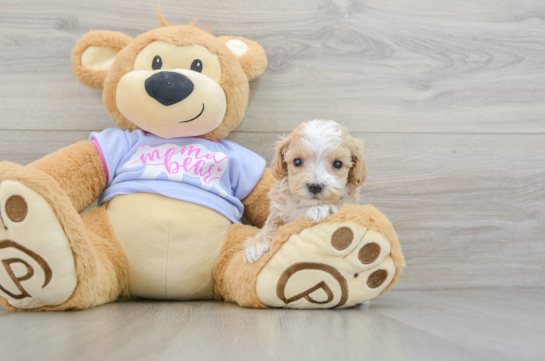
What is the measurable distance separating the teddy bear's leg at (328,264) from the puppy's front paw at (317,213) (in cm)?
1

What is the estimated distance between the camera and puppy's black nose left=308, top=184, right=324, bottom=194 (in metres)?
0.80

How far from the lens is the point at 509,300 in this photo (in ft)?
3.47

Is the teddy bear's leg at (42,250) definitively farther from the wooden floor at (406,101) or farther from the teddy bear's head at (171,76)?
the wooden floor at (406,101)

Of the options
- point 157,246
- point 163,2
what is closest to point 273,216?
point 157,246

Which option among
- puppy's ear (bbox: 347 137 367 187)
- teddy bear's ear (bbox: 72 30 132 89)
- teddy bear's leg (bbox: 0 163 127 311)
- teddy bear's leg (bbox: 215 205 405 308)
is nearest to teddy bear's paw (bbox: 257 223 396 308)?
teddy bear's leg (bbox: 215 205 405 308)

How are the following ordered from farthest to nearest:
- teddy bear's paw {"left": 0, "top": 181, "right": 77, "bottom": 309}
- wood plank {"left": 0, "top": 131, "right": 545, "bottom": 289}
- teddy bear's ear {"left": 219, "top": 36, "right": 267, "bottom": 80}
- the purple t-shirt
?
wood plank {"left": 0, "top": 131, "right": 545, "bottom": 289}
teddy bear's ear {"left": 219, "top": 36, "right": 267, "bottom": 80}
the purple t-shirt
teddy bear's paw {"left": 0, "top": 181, "right": 77, "bottom": 309}

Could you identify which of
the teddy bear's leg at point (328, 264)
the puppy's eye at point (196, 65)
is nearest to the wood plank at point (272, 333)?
the teddy bear's leg at point (328, 264)

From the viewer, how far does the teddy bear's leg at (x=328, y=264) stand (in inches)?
31.9

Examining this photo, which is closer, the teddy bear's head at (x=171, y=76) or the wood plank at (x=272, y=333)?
the wood plank at (x=272, y=333)

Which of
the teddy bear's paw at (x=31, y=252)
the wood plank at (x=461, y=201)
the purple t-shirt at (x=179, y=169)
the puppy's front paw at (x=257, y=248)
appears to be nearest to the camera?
the teddy bear's paw at (x=31, y=252)

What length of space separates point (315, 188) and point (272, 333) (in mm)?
279

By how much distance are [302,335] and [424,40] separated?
1.00m

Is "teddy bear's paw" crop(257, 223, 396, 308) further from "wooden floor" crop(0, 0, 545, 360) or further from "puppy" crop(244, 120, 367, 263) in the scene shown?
"wooden floor" crop(0, 0, 545, 360)

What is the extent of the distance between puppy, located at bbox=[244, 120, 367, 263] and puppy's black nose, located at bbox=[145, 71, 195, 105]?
0.83 feet
